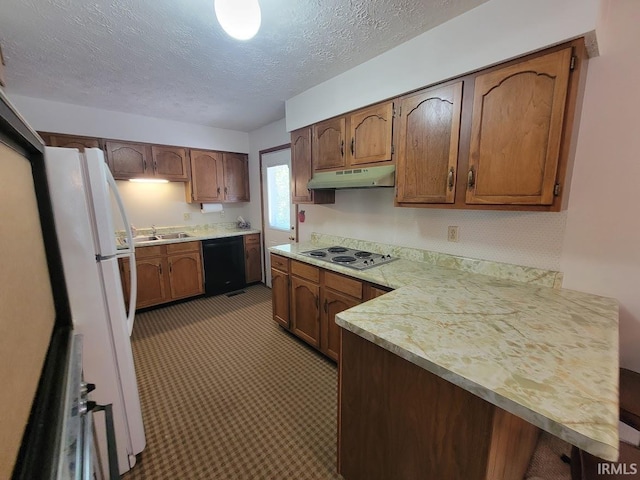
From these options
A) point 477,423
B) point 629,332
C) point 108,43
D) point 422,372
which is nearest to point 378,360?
point 422,372

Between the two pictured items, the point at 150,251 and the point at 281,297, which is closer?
the point at 281,297

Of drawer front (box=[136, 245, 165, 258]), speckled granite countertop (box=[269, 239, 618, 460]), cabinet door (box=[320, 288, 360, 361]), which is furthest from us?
drawer front (box=[136, 245, 165, 258])

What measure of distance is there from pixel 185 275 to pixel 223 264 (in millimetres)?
528

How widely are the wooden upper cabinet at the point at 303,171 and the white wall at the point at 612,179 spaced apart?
6.26ft

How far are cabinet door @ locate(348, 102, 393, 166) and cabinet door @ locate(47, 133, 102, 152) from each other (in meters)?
2.95

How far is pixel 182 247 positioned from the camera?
Result: 3.58 m

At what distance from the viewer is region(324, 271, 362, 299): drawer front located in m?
1.98

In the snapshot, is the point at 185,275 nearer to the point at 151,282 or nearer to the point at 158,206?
the point at 151,282

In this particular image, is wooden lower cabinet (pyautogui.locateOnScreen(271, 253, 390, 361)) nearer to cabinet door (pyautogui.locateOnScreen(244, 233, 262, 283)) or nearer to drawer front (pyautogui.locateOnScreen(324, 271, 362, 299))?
drawer front (pyautogui.locateOnScreen(324, 271, 362, 299))

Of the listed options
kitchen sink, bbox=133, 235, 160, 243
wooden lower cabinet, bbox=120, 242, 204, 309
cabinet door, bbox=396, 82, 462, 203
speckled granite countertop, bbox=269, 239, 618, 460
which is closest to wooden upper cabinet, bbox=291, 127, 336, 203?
cabinet door, bbox=396, 82, 462, 203

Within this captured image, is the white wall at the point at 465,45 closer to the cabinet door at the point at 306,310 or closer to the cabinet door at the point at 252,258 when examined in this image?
the cabinet door at the point at 306,310

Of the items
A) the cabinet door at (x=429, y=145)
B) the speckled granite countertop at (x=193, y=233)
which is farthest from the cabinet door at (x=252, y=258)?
the cabinet door at (x=429, y=145)

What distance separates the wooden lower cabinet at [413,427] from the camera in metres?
0.88

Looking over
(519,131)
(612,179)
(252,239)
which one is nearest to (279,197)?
(252,239)
